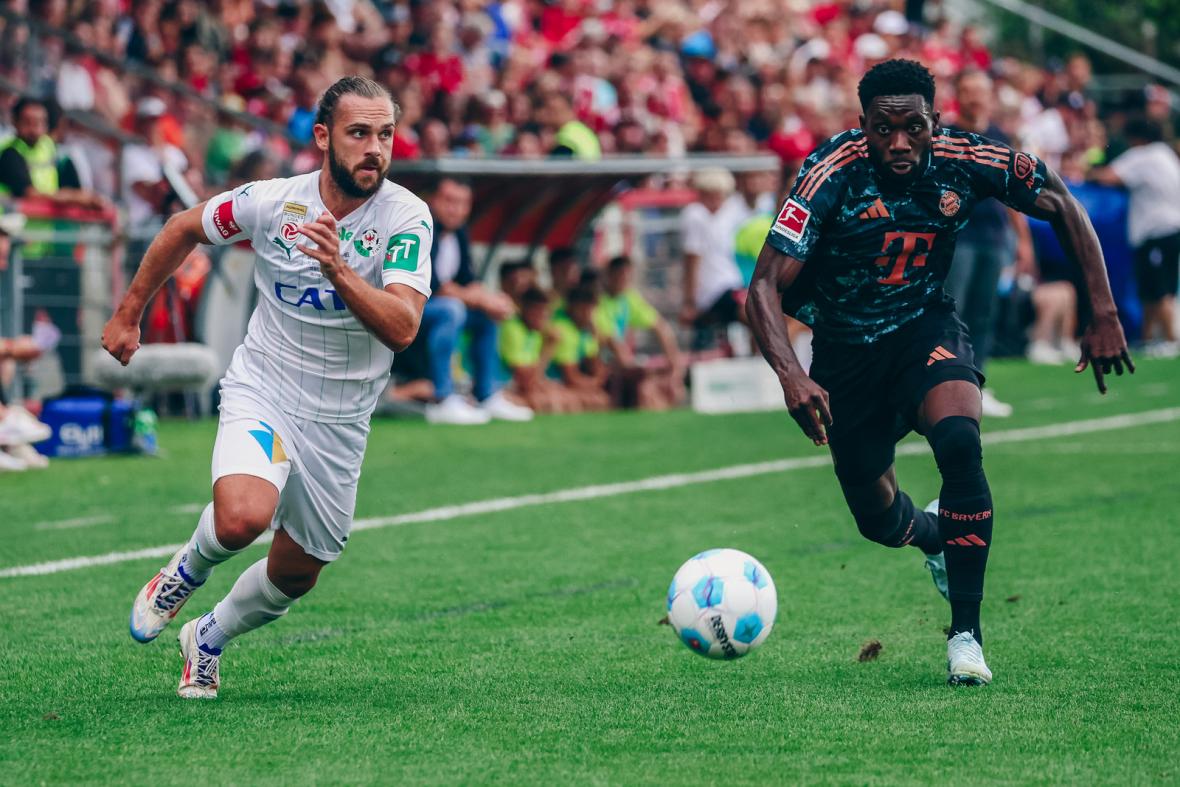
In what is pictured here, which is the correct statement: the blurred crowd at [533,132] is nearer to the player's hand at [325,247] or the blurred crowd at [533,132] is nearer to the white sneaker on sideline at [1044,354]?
the white sneaker on sideline at [1044,354]

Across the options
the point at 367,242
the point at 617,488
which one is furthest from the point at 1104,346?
the point at 617,488

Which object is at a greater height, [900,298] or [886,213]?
[886,213]

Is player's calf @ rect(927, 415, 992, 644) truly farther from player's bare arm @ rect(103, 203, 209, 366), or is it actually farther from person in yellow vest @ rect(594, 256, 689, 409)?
person in yellow vest @ rect(594, 256, 689, 409)

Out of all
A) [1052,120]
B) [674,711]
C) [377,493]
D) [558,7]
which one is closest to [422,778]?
[674,711]

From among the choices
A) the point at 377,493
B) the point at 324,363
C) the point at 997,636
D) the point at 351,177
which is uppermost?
the point at 351,177

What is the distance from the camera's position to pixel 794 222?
6.28m

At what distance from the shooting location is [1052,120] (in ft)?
83.9

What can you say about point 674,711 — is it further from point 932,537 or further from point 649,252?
point 649,252

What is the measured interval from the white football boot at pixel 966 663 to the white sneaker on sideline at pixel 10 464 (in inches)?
305

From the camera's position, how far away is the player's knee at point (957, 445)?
607 cm

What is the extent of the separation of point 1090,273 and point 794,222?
105 cm

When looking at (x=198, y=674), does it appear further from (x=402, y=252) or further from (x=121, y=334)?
(x=402, y=252)

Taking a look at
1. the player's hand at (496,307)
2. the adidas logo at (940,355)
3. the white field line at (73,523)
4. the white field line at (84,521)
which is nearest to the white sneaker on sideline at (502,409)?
the player's hand at (496,307)

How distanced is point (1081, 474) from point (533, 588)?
506 centimetres
